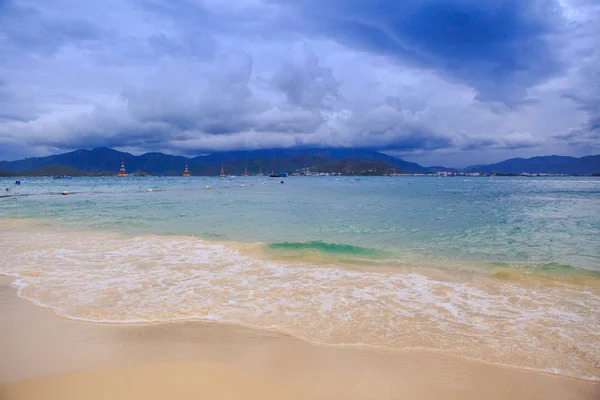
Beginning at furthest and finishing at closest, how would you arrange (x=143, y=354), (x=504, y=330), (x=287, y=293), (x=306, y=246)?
(x=306, y=246) < (x=287, y=293) < (x=504, y=330) < (x=143, y=354)

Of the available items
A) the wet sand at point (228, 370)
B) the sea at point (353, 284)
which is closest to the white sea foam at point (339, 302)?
the sea at point (353, 284)

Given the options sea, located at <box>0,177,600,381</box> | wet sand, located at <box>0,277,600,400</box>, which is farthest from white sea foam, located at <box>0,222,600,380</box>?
wet sand, located at <box>0,277,600,400</box>

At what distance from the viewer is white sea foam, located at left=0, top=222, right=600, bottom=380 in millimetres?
6203

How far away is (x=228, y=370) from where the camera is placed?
5.21 metres

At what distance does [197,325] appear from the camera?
270 inches

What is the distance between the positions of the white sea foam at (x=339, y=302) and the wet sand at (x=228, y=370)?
475mm

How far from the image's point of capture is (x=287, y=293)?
8.83m

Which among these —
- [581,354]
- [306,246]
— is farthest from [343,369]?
[306,246]

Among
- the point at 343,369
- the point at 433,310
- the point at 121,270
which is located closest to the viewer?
the point at 343,369

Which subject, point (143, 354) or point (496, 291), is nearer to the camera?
point (143, 354)

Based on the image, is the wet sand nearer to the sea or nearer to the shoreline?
the shoreline

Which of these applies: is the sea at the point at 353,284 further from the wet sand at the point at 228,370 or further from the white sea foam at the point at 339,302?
the wet sand at the point at 228,370

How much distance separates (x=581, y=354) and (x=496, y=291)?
343 cm

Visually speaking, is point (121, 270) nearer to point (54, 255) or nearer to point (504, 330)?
point (54, 255)
